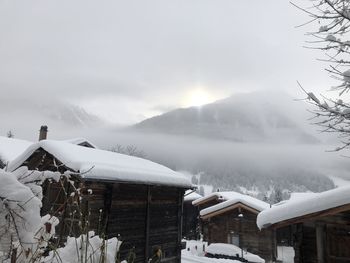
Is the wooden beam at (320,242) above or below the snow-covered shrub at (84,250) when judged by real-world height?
below

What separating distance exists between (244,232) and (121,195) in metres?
19.5

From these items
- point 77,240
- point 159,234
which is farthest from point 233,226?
point 77,240

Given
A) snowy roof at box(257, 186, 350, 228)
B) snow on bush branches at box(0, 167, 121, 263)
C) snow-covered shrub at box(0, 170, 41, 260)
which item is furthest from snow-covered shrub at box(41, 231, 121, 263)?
snowy roof at box(257, 186, 350, 228)

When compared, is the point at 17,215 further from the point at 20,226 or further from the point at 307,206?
the point at 307,206

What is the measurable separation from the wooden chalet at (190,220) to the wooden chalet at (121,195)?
81.0 feet

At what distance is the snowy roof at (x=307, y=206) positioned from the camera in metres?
8.02

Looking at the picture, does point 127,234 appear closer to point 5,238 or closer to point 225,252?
point 5,238

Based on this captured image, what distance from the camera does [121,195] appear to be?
41.1 feet

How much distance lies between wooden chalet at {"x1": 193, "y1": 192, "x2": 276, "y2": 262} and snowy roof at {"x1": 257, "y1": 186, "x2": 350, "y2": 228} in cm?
2010

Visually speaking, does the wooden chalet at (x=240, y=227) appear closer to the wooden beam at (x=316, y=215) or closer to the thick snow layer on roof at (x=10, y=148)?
the thick snow layer on roof at (x=10, y=148)

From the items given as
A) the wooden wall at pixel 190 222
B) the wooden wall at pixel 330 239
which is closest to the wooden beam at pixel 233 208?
the wooden wall at pixel 190 222

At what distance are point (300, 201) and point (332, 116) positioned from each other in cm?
463

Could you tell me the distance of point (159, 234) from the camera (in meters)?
14.6

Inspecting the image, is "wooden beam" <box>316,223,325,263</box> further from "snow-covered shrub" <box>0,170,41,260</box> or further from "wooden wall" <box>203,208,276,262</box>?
"wooden wall" <box>203,208,276,262</box>
